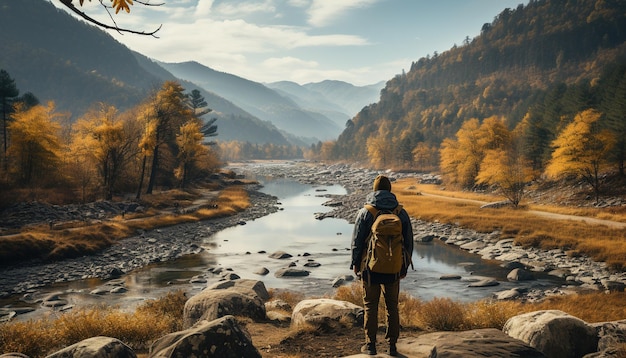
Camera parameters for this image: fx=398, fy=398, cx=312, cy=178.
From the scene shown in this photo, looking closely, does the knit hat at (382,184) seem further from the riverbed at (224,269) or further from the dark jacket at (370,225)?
the riverbed at (224,269)

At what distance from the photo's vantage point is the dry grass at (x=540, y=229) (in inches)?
1059

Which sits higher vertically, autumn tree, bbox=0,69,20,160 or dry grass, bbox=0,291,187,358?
autumn tree, bbox=0,69,20,160

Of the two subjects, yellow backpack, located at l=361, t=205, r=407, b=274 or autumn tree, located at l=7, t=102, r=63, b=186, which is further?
autumn tree, located at l=7, t=102, r=63, b=186

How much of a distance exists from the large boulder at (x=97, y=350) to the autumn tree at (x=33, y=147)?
4563 cm

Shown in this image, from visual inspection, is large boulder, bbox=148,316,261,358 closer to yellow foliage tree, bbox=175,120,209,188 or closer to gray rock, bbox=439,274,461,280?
gray rock, bbox=439,274,461,280

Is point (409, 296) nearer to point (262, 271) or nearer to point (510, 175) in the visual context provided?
point (262, 271)

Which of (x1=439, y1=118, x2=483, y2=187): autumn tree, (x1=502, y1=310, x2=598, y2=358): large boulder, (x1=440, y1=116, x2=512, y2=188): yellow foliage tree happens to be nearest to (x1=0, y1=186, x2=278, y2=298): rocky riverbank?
(x1=502, y1=310, x2=598, y2=358): large boulder

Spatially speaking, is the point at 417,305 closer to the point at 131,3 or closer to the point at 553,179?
the point at 131,3

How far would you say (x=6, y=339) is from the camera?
8094mm

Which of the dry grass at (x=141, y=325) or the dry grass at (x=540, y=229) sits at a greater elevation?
the dry grass at (x=141, y=325)

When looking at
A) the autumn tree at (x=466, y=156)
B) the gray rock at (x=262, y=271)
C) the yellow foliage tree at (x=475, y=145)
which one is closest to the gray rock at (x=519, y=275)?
the gray rock at (x=262, y=271)

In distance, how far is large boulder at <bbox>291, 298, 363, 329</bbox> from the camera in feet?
31.1

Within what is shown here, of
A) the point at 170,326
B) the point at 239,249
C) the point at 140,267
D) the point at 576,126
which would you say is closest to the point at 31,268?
the point at 140,267

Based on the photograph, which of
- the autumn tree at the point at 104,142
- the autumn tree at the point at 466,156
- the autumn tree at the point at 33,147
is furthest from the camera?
the autumn tree at the point at 466,156
